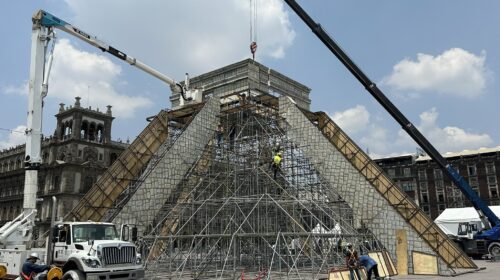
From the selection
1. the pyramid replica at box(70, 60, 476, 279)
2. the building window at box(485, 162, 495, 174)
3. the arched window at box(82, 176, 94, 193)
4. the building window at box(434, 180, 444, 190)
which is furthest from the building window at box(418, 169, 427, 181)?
the arched window at box(82, 176, 94, 193)

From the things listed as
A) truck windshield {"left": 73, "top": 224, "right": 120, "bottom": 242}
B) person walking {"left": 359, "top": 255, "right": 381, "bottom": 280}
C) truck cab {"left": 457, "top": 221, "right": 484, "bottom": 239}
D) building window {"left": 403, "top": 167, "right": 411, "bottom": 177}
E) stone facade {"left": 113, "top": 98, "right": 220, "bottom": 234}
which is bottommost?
person walking {"left": 359, "top": 255, "right": 381, "bottom": 280}

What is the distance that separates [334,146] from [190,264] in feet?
35.9

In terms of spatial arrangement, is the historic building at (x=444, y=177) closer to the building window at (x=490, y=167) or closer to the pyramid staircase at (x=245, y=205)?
the building window at (x=490, y=167)

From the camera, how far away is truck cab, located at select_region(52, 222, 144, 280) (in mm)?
13648

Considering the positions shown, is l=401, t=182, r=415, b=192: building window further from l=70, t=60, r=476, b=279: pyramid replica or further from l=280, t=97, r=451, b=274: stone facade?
l=280, t=97, r=451, b=274: stone facade

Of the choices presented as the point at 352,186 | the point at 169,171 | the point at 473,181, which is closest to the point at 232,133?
the point at 169,171

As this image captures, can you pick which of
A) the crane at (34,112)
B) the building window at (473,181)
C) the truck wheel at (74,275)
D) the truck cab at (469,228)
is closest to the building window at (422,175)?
the building window at (473,181)

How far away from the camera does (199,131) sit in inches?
1100

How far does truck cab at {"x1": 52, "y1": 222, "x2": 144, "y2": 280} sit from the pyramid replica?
5.46 meters

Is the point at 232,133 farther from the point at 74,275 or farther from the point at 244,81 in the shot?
the point at 74,275

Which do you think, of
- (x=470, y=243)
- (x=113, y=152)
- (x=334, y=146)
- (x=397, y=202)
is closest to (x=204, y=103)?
(x=334, y=146)

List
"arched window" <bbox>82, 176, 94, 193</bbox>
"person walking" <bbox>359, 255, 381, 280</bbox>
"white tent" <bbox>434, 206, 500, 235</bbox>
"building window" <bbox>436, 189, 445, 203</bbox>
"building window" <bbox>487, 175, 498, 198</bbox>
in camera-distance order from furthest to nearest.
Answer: "building window" <bbox>436, 189, 445, 203</bbox> → "building window" <bbox>487, 175, 498, 198</bbox> → "arched window" <bbox>82, 176, 94, 193</bbox> → "white tent" <bbox>434, 206, 500, 235</bbox> → "person walking" <bbox>359, 255, 381, 280</bbox>

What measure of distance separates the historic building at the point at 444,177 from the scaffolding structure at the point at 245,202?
5321 cm

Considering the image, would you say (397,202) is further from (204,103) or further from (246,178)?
(204,103)
